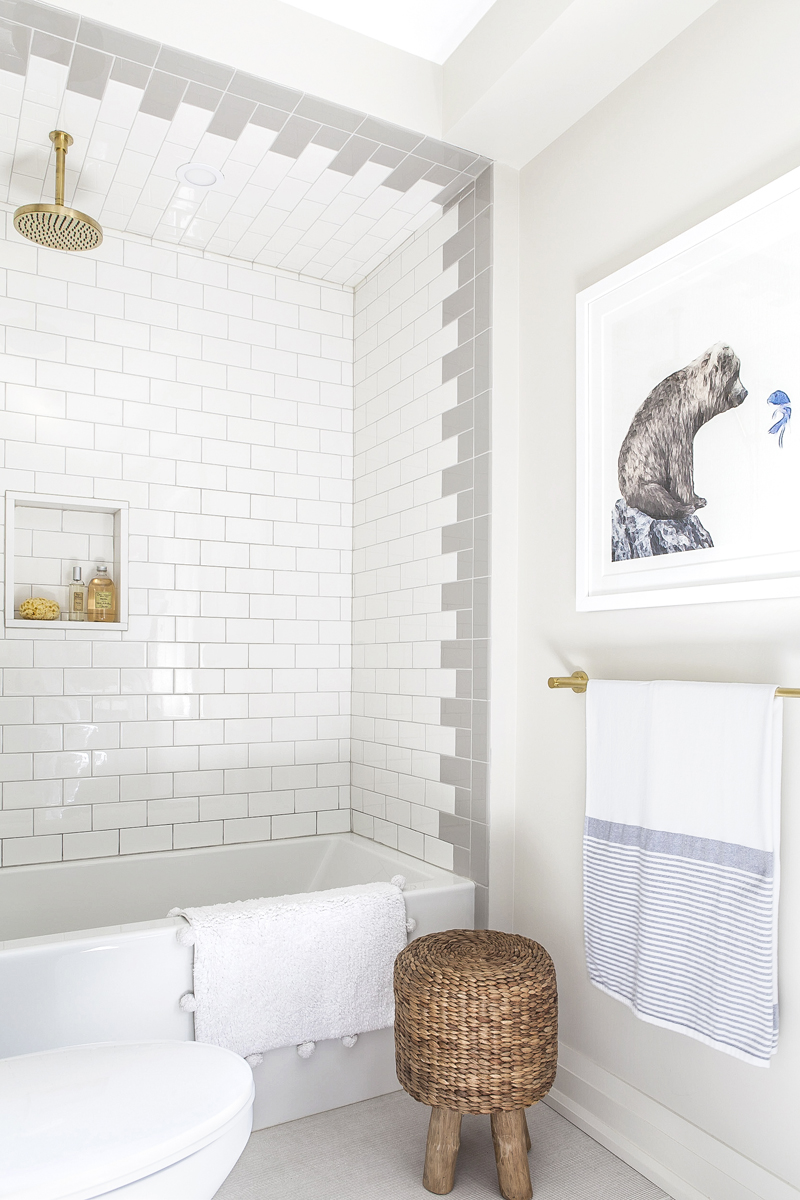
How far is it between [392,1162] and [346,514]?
82.5 inches

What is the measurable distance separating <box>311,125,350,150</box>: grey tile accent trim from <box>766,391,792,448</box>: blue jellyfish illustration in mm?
1427

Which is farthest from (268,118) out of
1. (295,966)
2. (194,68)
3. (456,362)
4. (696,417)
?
(295,966)

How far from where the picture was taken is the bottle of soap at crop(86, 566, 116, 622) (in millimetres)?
2752

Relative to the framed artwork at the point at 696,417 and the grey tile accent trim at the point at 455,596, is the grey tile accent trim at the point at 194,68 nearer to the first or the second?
the framed artwork at the point at 696,417

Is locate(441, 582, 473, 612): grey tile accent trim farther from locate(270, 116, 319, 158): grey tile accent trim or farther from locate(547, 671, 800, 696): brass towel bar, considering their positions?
locate(270, 116, 319, 158): grey tile accent trim

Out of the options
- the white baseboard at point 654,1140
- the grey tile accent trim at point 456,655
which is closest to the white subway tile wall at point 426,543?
the grey tile accent trim at point 456,655

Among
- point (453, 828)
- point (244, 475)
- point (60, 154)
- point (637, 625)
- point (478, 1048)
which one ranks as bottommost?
point (478, 1048)

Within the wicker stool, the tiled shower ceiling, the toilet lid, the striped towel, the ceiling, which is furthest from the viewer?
the ceiling

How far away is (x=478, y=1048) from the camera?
174cm

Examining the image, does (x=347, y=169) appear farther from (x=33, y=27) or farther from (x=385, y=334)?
(x=33, y=27)

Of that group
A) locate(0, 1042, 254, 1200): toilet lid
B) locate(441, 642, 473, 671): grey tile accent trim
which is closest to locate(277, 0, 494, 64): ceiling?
locate(441, 642, 473, 671): grey tile accent trim

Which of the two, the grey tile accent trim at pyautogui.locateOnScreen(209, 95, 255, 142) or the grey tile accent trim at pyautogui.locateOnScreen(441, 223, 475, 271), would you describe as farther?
the grey tile accent trim at pyautogui.locateOnScreen(441, 223, 475, 271)

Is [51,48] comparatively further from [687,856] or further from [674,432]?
[687,856]

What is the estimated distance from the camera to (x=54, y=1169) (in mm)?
1023
